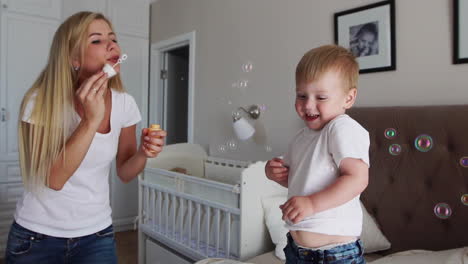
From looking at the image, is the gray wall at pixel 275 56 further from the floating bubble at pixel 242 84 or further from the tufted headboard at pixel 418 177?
the tufted headboard at pixel 418 177

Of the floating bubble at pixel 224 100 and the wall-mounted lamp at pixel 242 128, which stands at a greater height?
the floating bubble at pixel 224 100

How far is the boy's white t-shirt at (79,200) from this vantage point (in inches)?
39.9

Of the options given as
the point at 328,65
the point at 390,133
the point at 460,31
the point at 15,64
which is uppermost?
the point at 15,64

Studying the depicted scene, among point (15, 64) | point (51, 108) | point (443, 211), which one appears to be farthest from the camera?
point (15, 64)

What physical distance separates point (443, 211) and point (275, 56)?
4.60ft

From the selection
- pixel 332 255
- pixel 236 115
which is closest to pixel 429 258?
pixel 332 255

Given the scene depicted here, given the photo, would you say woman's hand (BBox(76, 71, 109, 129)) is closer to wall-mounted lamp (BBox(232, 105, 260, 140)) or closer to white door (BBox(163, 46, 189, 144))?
wall-mounted lamp (BBox(232, 105, 260, 140))

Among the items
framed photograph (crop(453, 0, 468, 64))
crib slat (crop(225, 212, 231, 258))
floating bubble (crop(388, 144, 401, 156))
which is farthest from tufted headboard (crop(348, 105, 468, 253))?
crib slat (crop(225, 212, 231, 258))

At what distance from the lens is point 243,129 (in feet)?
7.71

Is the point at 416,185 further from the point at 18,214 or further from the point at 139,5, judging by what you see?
the point at 139,5

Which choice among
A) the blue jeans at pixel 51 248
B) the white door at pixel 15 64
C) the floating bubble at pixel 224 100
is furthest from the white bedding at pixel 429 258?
the white door at pixel 15 64

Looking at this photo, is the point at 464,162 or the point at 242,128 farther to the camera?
the point at 242,128

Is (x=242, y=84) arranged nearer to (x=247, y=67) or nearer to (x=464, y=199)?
(x=247, y=67)

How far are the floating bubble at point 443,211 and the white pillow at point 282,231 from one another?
0.30m
